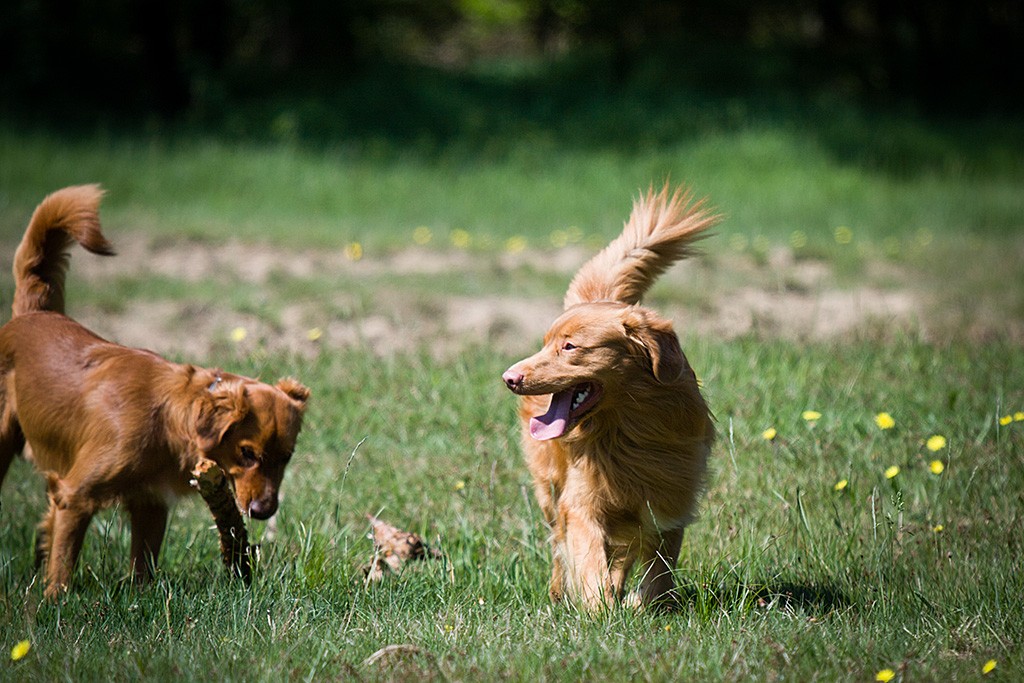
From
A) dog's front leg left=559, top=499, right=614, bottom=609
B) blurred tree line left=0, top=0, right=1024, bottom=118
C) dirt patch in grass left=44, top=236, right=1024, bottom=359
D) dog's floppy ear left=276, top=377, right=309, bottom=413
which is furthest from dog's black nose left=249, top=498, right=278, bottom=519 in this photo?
blurred tree line left=0, top=0, right=1024, bottom=118

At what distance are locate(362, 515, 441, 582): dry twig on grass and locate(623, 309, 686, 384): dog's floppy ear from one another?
1.26 meters

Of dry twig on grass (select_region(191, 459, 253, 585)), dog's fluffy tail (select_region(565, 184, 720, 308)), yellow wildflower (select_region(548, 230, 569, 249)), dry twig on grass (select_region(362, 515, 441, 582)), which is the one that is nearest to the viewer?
dry twig on grass (select_region(191, 459, 253, 585))

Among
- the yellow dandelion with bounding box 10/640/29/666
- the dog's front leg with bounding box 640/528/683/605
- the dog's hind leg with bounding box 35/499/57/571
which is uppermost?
the dog's front leg with bounding box 640/528/683/605

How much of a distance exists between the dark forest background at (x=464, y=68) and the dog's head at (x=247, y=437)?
12.6 m

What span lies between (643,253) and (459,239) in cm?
589

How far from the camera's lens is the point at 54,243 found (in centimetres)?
493

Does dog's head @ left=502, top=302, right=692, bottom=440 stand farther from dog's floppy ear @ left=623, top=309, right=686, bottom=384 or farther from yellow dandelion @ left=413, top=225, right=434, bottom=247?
yellow dandelion @ left=413, top=225, right=434, bottom=247

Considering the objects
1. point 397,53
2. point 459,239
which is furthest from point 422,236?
point 397,53

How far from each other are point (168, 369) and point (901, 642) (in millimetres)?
2905

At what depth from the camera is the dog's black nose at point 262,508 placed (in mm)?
4109

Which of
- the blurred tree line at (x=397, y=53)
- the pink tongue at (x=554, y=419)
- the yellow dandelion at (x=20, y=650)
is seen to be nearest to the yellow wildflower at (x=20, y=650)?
the yellow dandelion at (x=20, y=650)

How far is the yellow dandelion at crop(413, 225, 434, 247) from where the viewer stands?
418 inches

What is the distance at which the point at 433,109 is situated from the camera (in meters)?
17.3

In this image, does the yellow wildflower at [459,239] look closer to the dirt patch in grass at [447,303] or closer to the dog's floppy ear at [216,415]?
the dirt patch in grass at [447,303]
